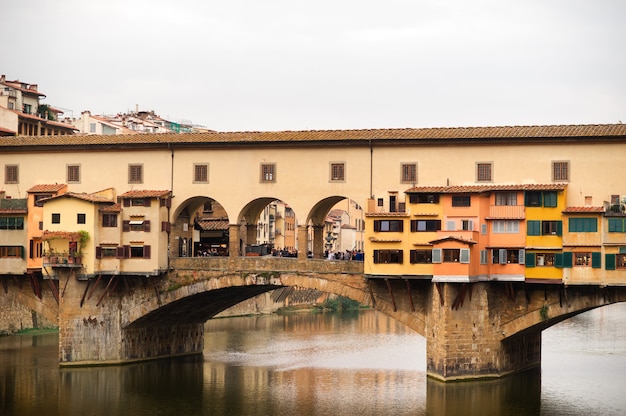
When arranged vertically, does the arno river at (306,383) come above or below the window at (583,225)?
below

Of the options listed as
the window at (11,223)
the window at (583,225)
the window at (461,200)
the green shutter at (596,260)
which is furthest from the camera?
the window at (11,223)

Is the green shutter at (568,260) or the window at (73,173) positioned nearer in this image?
the green shutter at (568,260)

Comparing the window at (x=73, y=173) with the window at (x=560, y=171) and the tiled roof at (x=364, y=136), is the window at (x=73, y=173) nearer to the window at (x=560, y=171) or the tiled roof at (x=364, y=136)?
the tiled roof at (x=364, y=136)

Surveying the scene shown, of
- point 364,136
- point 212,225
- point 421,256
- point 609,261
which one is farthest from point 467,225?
point 212,225

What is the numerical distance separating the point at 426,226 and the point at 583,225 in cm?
645

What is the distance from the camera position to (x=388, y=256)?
48000mm

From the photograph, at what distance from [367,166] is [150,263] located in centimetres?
1105

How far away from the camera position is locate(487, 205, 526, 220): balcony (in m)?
46.8

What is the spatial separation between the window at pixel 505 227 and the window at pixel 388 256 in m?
4.09

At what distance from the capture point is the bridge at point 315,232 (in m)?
46.7

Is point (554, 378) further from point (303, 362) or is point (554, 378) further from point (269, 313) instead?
point (269, 313)

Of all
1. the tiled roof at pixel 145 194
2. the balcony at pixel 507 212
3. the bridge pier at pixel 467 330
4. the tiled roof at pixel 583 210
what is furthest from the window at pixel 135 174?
the tiled roof at pixel 583 210

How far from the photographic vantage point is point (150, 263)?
52156 millimetres

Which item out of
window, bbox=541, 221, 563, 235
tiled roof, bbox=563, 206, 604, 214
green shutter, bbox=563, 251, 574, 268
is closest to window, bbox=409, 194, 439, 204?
window, bbox=541, 221, 563, 235
